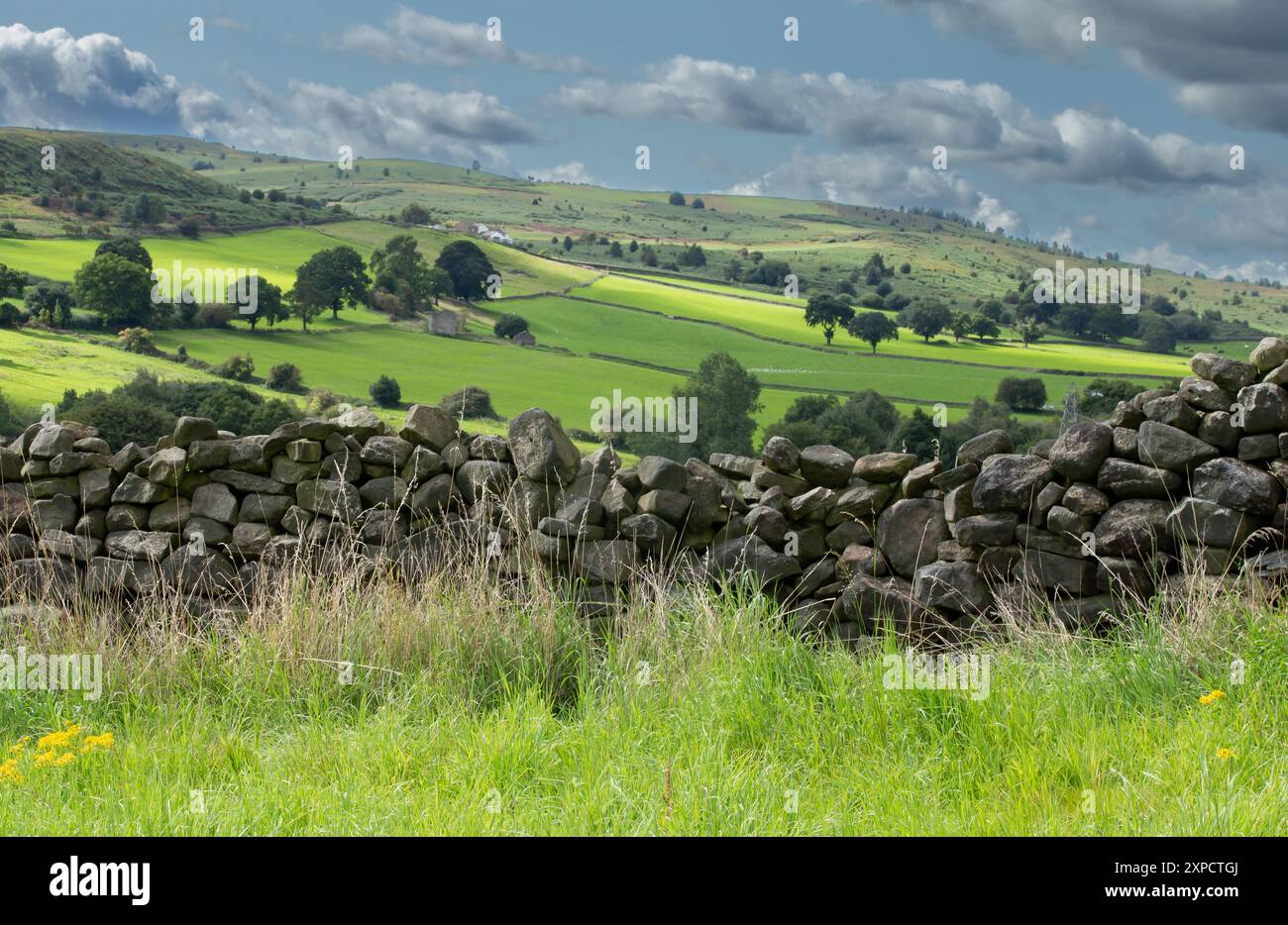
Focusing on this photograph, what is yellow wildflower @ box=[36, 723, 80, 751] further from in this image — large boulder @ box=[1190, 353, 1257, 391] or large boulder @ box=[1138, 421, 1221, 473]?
large boulder @ box=[1190, 353, 1257, 391]

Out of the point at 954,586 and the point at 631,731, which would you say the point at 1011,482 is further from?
the point at 631,731

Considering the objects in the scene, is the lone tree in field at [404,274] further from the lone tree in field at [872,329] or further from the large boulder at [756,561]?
the large boulder at [756,561]

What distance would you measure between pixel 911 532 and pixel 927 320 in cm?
5396

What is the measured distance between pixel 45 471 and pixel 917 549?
5.97 meters

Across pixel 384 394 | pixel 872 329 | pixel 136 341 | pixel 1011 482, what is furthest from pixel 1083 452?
pixel 872 329

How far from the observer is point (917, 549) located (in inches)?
260

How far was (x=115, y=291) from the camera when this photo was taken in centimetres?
3666

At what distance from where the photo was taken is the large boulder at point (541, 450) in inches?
273

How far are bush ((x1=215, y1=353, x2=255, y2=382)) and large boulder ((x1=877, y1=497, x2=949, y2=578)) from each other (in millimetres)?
30214

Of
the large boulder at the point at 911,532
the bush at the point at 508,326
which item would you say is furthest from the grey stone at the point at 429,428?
the bush at the point at 508,326

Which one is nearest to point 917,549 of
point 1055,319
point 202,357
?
point 202,357

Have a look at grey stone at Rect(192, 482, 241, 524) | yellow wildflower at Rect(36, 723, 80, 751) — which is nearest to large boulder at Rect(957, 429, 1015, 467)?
grey stone at Rect(192, 482, 241, 524)

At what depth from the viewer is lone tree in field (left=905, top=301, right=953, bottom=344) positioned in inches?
2279
